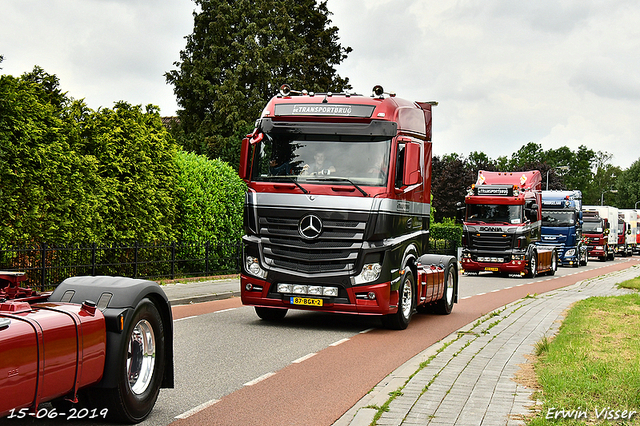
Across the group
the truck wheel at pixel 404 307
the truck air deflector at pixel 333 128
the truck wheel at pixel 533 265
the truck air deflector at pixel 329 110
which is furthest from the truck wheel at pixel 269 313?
the truck wheel at pixel 533 265

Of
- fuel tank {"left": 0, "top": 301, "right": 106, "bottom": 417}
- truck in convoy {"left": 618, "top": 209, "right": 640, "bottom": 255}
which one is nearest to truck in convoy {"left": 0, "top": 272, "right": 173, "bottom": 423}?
fuel tank {"left": 0, "top": 301, "right": 106, "bottom": 417}

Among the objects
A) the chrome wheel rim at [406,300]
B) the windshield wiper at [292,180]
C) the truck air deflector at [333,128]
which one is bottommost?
the chrome wheel rim at [406,300]

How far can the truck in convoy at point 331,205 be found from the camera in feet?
38.5

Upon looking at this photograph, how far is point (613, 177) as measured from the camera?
15475 centimetres

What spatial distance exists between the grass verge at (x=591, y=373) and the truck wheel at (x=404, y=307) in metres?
2.54

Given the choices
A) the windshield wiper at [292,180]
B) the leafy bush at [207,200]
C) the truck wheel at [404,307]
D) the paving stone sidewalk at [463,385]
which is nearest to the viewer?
the paving stone sidewalk at [463,385]

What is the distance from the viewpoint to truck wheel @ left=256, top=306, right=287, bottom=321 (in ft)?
43.1

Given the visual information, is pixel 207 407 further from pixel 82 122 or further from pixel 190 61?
pixel 190 61

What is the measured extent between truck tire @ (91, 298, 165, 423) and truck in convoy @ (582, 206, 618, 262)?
51495 millimetres

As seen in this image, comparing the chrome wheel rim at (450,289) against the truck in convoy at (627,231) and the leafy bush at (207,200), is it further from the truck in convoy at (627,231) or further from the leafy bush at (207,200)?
the truck in convoy at (627,231)

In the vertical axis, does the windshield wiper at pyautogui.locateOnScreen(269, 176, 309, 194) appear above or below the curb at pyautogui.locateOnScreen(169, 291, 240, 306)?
above

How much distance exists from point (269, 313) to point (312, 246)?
203cm

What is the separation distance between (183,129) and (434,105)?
4037 centimetres

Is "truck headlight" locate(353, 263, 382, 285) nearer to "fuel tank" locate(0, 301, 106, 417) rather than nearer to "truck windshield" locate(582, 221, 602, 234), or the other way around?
"fuel tank" locate(0, 301, 106, 417)
